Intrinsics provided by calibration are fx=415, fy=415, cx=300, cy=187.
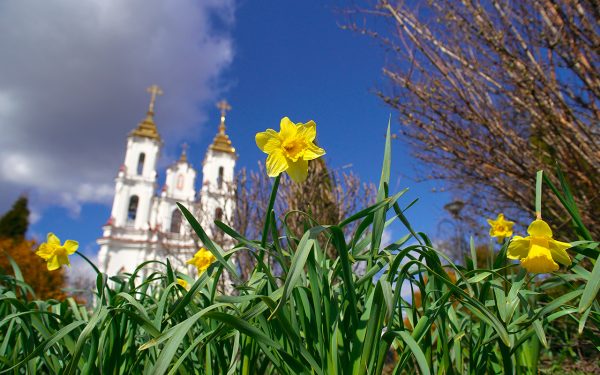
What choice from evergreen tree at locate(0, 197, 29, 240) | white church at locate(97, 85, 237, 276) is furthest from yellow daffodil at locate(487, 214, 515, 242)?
white church at locate(97, 85, 237, 276)

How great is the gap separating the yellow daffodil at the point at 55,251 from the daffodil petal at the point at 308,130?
1192mm

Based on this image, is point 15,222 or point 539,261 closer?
point 539,261

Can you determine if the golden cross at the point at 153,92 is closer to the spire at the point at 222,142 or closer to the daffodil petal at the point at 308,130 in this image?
the spire at the point at 222,142

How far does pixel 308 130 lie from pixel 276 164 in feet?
0.38

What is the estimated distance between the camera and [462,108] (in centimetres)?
298

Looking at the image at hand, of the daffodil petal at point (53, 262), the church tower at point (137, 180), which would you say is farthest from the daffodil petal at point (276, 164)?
the church tower at point (137, 180)

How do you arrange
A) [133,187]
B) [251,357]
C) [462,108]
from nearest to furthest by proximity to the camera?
1. [251,357]
2. [462,108]
3. [133,187]

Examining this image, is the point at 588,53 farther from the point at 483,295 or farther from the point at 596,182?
the point at 483,295

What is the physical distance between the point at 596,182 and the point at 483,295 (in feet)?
7.36

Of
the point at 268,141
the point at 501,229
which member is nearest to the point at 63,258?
the point at 268,141

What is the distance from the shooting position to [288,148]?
958mm

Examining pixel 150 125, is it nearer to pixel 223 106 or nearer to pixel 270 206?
pixel 223 106

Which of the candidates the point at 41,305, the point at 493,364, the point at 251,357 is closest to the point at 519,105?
the point at 493,364

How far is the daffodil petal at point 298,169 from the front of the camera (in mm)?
958
